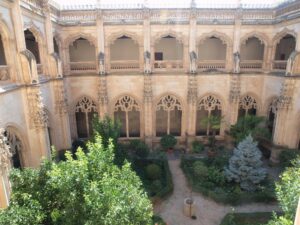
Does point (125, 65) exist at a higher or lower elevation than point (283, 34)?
lower

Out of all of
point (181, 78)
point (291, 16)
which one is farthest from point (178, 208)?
point (291, 16)

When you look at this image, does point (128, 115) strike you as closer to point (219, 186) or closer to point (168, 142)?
point (168, 142)

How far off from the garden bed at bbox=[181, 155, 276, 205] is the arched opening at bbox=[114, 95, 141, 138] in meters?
6.09

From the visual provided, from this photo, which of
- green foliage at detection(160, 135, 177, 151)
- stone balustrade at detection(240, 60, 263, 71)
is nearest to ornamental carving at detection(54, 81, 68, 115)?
A: green foliage at detection(160, 135, 177, 151)

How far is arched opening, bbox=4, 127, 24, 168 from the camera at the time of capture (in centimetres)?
1095

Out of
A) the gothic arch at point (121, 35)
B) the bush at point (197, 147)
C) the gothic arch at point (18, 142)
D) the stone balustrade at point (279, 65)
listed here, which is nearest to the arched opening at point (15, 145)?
the gothic arch at point (18, 142)

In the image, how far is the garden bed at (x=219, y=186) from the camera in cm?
1306

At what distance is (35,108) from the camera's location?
37.8 feet

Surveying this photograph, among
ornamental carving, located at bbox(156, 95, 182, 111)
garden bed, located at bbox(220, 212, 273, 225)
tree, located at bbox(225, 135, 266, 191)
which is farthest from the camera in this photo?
ornamental carving, located at bbox(156, 95, 182, 111)

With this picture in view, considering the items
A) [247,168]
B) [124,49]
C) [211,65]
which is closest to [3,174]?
[247,168]

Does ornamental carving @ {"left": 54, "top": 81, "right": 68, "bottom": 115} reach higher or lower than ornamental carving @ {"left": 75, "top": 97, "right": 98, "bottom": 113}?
higher

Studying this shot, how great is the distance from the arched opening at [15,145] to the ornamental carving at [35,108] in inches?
38.4

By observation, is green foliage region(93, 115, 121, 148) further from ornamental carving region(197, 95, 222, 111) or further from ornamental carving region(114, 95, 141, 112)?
ornamental carving region(197, 95, 222, 111)

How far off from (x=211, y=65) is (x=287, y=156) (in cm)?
879
